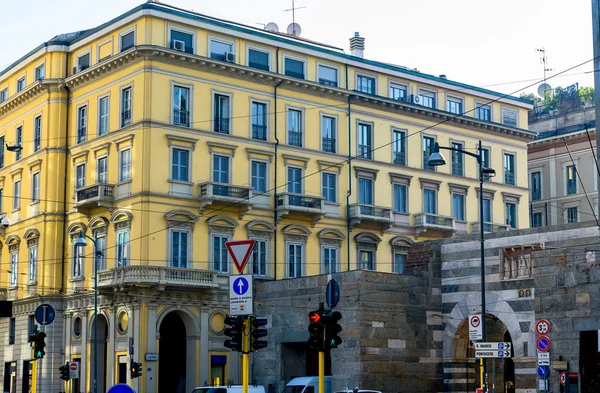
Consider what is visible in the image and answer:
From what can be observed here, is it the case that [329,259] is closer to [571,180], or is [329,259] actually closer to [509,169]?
[509,169]

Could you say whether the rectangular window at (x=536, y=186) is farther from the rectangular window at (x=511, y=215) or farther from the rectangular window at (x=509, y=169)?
the rectangular window at (x=511, y=215)

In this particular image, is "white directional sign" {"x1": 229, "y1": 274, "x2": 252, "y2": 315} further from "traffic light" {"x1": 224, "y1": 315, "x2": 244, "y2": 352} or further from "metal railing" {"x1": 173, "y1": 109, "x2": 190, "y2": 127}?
"metal railing" {"x1": 173, "y1": 109, "x2": 190, "y2": 127}

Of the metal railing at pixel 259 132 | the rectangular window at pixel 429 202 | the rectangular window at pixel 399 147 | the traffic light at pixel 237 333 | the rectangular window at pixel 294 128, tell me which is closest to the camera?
the traffic light at pixel 237 333

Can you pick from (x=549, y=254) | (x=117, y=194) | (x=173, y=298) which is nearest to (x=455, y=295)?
(x=549, y=254)

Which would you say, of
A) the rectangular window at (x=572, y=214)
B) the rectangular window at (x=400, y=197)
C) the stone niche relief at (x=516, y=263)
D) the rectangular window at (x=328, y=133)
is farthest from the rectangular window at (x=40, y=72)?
the rectangular window at (x=572, y=214)

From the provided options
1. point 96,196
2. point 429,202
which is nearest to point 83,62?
point 96,196

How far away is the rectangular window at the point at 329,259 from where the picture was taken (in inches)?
2438

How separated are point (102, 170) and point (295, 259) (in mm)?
11199

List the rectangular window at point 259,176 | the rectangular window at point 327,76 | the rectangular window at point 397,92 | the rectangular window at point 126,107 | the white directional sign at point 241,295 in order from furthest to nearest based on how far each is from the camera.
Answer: the rectangular window at point 397,92
the rectangular window at point 327,76
the rectangular window at point 259,176
the rectangular window at point 126,107
the white directional sign at point 241,295

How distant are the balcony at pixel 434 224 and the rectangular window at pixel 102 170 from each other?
1822cm

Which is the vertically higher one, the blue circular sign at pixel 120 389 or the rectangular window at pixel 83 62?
the rectangular window at pixel 83 62

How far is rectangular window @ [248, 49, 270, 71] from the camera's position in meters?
60.2

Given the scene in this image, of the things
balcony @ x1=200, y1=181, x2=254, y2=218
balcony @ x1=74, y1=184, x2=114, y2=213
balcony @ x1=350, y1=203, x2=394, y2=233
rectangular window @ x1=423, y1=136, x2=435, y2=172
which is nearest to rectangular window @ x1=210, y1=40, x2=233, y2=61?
balcony @ x1=200, y1=181, x2=254, y2=218

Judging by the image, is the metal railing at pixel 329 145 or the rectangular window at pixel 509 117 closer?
the metal railing at pixel 329 145
